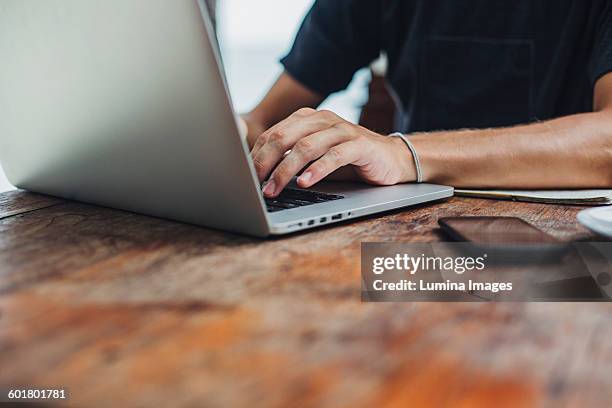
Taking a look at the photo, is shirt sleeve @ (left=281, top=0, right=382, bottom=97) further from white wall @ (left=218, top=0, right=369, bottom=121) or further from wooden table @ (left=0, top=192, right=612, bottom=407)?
white wall @ (left=218, top=0, right=369, bottom=121)

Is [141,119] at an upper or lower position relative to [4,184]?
upper

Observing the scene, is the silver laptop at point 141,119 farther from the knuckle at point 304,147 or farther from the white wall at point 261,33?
the white wall at point 261,33

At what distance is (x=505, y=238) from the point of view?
54cm

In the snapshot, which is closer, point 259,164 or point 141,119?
point 141,119

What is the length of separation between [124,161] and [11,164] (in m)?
0.33

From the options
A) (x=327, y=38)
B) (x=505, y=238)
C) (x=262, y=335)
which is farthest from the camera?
(x=327, y=38)

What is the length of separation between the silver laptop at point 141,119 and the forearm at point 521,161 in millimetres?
87

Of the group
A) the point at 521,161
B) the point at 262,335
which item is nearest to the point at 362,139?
the point at 521,161

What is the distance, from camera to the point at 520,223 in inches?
24.0

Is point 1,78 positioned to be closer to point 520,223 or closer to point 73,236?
point 73,236

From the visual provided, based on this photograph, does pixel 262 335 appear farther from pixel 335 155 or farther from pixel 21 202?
pixel 21 202

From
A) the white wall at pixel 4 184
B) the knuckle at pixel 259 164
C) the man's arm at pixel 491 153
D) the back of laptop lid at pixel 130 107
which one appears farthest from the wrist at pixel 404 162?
the white wall at pixel 4 184

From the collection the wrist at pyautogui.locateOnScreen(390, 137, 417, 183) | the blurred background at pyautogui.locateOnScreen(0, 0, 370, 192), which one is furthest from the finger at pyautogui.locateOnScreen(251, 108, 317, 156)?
the blurred background at pyautogui.locateOnScreen(0, 0, 370, 192)

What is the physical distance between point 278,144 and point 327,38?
0.91 m
